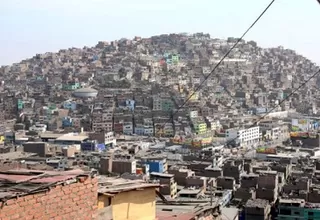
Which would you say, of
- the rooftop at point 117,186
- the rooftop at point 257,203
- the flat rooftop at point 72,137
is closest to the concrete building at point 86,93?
the flat rooftop at point 72,137

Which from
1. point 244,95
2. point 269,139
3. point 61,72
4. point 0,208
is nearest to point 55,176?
point 0,208

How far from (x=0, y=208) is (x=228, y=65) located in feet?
112

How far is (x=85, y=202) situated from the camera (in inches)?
69.7

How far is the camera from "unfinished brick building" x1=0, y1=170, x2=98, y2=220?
155 centimetres

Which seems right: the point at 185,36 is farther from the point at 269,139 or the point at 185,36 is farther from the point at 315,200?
the point at 315,200

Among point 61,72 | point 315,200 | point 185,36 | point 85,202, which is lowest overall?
point 315,200

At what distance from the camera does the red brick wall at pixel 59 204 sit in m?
1.55

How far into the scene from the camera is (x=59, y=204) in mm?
1685

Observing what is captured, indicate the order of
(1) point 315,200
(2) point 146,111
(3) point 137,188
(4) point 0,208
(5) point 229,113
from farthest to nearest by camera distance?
(5) point 229,113
(2) point 146,111
(1) point 315,200
(3) point 137,188
(4) point 0,208

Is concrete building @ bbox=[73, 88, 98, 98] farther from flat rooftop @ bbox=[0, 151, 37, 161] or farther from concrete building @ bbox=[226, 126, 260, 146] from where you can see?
flat rooftop @ bbox=[0, 151, 37, 161]

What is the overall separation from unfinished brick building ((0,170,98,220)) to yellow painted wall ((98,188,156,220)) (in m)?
0.12

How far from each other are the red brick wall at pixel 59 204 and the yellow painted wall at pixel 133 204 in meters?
0.10

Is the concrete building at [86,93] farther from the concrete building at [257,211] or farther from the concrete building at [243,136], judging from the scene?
the concrete building at [257,211]

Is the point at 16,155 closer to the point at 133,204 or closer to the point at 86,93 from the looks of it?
the point at 86,93
